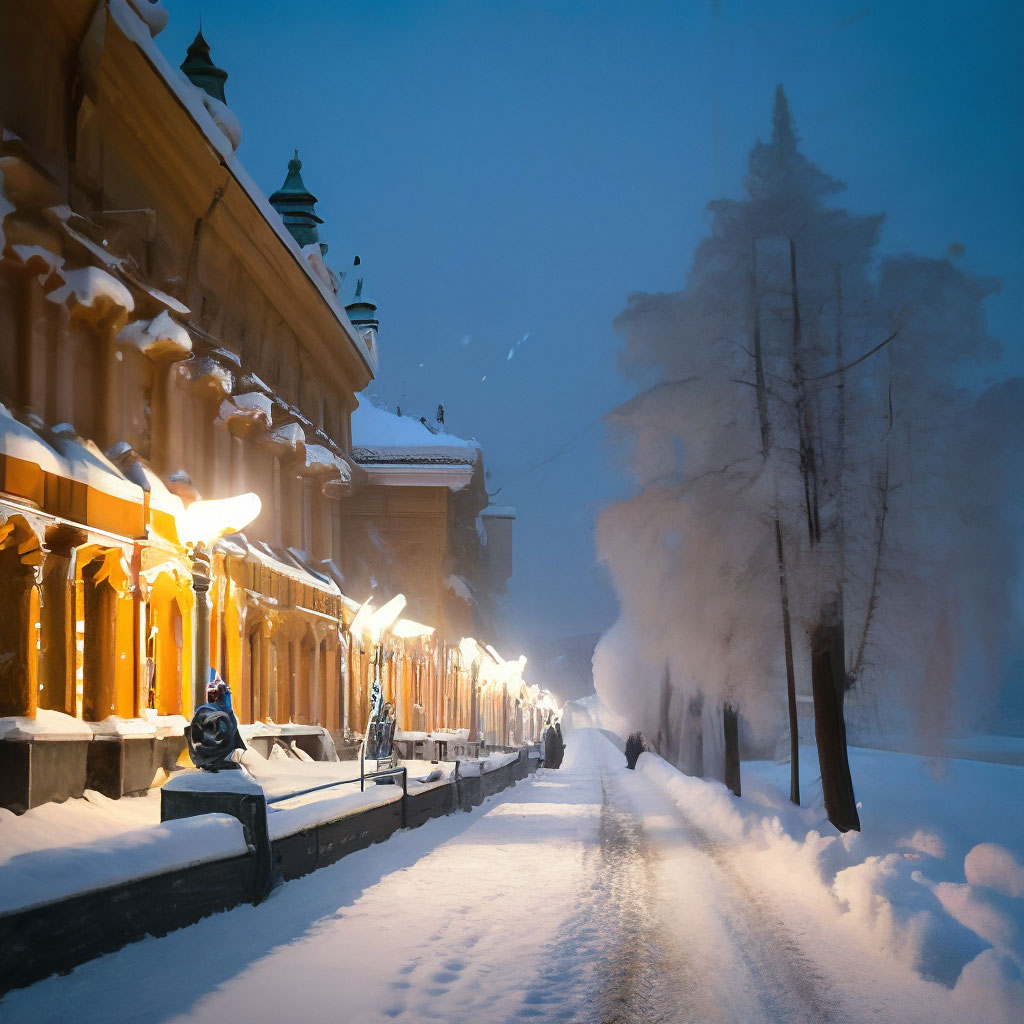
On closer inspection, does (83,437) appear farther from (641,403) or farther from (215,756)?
(641,403)

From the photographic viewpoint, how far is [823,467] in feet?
59.2

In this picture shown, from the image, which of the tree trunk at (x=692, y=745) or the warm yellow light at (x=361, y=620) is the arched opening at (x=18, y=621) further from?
the tree trunk at (x=692, y=745)

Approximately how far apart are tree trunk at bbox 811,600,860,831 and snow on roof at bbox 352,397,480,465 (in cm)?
2352

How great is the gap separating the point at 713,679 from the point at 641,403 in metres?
4.87

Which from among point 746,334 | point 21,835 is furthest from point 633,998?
point 746,334

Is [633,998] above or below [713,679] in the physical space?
below

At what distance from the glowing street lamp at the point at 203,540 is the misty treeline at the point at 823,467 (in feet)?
27.7

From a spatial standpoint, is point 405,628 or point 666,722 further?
point 666,722

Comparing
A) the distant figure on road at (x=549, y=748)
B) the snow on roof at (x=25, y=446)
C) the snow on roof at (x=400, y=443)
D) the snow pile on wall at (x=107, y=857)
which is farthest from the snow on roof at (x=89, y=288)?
the distant figure on road at (x=549, y=748)

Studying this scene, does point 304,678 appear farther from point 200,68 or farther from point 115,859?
point 115,859

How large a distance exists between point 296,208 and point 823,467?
749 inches

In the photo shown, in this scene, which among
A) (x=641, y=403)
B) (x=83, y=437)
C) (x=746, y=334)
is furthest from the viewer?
(x=641, y=403)

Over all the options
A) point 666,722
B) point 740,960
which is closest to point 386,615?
point 740,960

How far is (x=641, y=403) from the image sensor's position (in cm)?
2062
